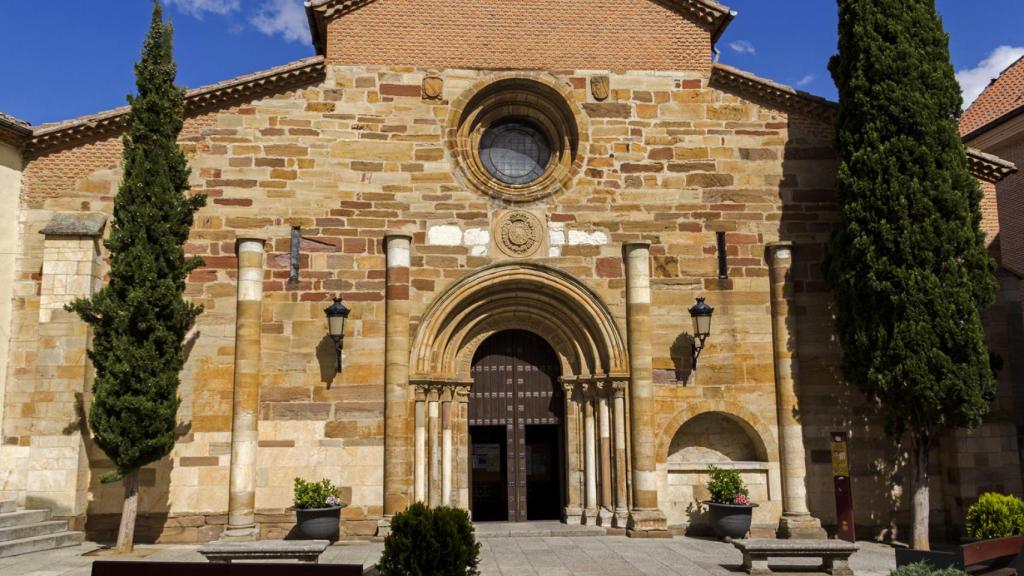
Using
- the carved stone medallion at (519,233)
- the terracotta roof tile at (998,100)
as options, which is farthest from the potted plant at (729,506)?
the terracotta roof tile at (998,100)

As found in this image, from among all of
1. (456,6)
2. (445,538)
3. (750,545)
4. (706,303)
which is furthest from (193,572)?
(456,6)

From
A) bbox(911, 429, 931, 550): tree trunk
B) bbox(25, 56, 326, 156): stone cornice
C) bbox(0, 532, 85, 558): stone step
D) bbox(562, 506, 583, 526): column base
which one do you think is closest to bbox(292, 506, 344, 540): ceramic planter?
bbox(0, 532, 85, 558): stone step

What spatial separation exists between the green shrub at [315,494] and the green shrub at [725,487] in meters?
5.73

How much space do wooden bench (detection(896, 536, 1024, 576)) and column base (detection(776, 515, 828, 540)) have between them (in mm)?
3046

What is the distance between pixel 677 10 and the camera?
14.3 m

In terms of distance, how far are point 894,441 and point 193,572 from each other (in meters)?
10.8

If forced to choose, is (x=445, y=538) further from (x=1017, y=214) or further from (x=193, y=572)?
(x=1017, y=214)

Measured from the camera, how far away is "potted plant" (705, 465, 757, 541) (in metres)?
12.4

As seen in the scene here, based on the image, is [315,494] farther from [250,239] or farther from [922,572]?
[922,572]

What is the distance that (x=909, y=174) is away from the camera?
12.1m

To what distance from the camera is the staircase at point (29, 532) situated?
10.9 meters

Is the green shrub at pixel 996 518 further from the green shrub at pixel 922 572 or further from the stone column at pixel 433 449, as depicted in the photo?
the stone column at pixel 433 449

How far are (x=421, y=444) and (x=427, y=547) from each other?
5104 mm

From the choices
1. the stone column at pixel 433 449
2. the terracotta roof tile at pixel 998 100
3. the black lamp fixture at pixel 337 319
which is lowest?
the stone column at pixel 433 449
